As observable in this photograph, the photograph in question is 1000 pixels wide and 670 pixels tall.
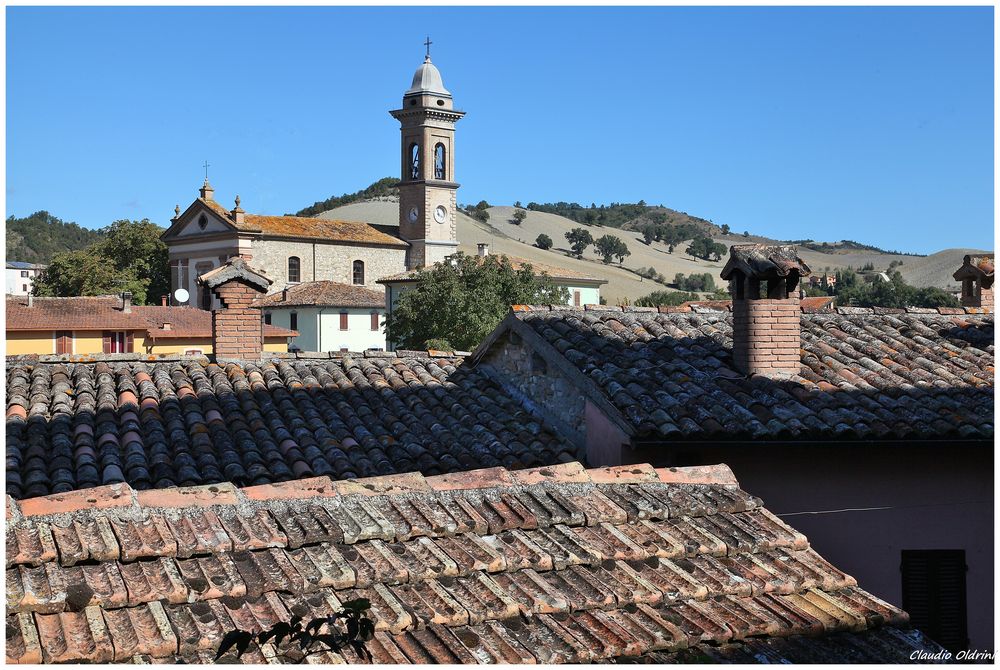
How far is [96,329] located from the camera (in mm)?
42719

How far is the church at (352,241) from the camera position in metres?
60.7

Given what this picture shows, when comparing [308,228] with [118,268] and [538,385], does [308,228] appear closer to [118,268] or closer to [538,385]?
[118,268]

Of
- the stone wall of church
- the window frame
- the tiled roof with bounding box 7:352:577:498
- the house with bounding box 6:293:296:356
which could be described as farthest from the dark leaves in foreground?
the window frame

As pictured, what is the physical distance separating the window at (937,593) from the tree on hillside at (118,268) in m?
60.7

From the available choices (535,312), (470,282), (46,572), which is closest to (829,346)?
(535,312)

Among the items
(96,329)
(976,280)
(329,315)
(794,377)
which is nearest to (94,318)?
(96,329)

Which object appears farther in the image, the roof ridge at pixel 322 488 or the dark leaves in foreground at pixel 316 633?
the roof ridge at pixel 322 488

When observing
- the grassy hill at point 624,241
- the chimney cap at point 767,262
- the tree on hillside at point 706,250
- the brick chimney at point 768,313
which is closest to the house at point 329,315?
the grassy hill at point 624,241

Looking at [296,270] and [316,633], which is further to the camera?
[296,270]

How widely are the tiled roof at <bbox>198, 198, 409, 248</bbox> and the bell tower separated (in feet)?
5.63

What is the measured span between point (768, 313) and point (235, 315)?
5696mm

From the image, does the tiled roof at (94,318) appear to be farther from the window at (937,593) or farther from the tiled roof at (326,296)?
the window at (937,593)

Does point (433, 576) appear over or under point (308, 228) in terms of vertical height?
under

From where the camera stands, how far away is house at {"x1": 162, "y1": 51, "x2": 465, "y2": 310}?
214 feet
